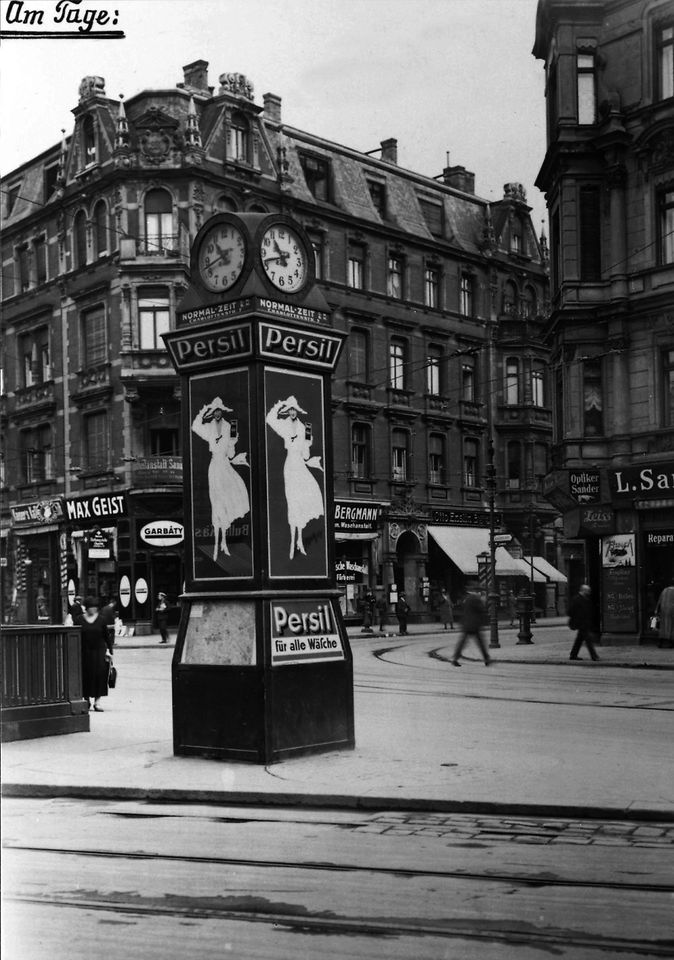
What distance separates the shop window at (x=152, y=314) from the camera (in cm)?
4006

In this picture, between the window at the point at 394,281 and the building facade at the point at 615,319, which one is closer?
the building facade at the point at 615,319

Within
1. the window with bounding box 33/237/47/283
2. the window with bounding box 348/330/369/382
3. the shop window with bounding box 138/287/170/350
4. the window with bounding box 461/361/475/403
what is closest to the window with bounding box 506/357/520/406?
the window with bounding box 461/361/475/403

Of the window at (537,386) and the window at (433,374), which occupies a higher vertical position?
the window at (433,374)

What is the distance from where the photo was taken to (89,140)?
4162 cm

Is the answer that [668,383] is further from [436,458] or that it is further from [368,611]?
[436,458]

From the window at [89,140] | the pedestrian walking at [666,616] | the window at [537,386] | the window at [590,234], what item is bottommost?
the pedestrian walking at [666,616]

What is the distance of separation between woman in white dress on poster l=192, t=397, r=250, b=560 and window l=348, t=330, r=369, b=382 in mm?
30842

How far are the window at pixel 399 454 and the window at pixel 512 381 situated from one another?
645 centimetres

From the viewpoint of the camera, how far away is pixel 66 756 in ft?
38.8

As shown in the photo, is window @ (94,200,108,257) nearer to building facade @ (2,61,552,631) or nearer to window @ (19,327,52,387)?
building facade @ (2,61,552,631)

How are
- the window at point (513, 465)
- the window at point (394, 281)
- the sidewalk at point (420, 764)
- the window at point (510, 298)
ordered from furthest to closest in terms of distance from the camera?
the window at point (394, 281)
the window at point (513, 465)
the window at point (510, 298)
the sidewalk at point (420, 764)

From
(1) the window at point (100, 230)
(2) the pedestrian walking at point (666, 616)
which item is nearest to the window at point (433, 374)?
(1) the window at point (100, 230)

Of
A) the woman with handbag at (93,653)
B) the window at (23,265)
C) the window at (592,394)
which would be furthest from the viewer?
the window at (23,265)

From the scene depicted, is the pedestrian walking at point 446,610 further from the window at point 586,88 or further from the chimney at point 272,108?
the window at point 586,88
